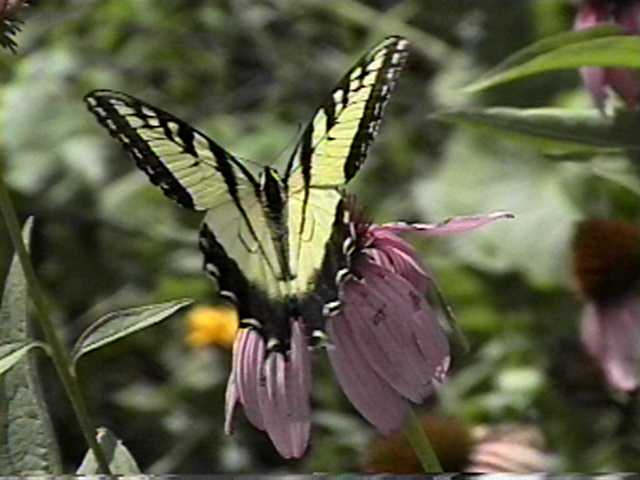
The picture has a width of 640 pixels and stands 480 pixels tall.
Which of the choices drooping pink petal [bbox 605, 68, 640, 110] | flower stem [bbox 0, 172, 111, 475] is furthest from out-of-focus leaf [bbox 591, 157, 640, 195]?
flower stem [bbox 0, 172, 111, 475]

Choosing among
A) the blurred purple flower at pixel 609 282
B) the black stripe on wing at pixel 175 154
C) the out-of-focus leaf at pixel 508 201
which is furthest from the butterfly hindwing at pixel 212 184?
the out-of-focus leaf at pixel 508 201

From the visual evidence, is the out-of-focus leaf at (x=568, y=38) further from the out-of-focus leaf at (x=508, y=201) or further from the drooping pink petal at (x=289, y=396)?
the out-of-focus leaf at (x=508, y=201)

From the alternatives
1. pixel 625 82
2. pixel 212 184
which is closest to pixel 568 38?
pixel 625 82

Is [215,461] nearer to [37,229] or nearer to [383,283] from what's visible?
[37,229]

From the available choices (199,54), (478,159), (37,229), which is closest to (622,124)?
(478,159)

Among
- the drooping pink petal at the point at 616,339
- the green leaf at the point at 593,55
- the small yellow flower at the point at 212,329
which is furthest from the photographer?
the small yellow flower at the point at 212,329

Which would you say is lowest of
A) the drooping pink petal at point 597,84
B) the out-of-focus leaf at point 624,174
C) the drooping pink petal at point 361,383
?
the out-of-focus leaf at point 624,174

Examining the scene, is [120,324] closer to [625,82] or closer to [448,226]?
[448,226]

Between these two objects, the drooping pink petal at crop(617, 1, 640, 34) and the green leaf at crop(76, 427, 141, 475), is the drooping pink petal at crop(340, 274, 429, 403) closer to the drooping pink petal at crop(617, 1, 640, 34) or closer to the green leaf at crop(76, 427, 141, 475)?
the green leaf at crop(76, 427, 141, 475)
